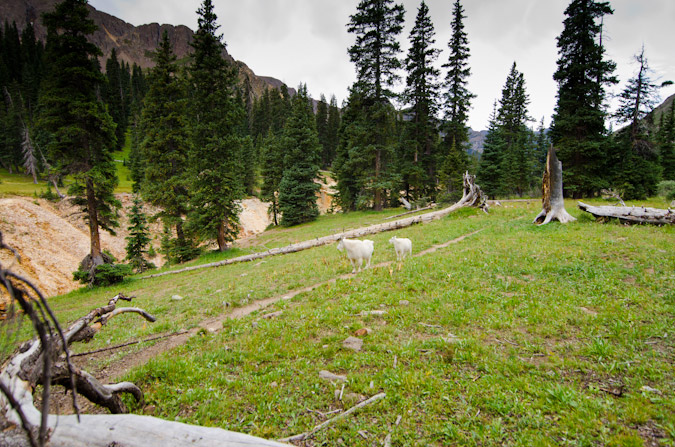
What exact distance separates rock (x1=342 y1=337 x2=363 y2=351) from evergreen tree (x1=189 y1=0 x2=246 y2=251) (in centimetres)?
1943

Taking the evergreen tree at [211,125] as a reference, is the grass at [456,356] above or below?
below

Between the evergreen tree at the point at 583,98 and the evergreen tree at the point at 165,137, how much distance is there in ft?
120

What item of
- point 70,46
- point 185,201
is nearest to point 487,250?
point 185,201

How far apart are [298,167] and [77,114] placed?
2276 cm

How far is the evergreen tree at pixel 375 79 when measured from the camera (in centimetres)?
3075

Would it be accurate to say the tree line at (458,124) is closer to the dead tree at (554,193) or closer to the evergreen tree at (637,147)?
the evergreen tree at (637,147)

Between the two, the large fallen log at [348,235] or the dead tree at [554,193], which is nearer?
the dead tree at [554,193]

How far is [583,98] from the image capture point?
28.7m

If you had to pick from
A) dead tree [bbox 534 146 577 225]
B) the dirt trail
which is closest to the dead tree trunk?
the dirt trail

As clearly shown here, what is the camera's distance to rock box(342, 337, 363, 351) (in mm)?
6203

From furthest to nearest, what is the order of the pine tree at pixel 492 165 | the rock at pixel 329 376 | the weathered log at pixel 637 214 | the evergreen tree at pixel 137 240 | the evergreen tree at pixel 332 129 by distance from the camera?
the evergreen tree at pixel 332 129
the pine tree at pixel 492 165
the evergreen tree at pixel 137 240
the weathered log at pixel 637 214
the rock at pixel 329 376

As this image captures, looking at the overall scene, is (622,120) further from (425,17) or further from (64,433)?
(64,433)

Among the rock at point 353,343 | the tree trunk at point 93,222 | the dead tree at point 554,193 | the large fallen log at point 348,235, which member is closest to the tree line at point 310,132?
the tree trunk at point 93,222

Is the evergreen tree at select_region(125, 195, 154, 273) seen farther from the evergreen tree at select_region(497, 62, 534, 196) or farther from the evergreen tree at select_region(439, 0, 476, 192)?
the evergreen tree at select_region(497, 62, 534, 196)
